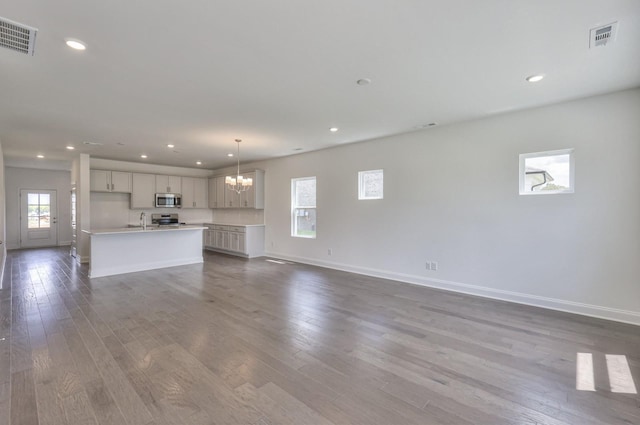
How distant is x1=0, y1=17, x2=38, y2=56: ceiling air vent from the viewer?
2.12 m

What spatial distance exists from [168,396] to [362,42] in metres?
3.07

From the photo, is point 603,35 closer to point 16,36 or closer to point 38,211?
point 16,36

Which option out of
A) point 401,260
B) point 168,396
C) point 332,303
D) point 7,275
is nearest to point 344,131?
point 401,260

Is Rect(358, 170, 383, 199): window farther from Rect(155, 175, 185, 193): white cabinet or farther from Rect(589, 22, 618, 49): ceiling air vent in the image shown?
Rect(155, 175, 185, 193): white cabinet

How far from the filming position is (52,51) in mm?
2467

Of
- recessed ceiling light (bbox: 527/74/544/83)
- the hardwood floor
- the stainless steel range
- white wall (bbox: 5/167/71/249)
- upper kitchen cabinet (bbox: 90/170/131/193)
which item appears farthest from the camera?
white wall (bbox: 5/167/71/249)

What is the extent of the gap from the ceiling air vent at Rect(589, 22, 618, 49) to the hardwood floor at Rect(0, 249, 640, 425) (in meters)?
2.71

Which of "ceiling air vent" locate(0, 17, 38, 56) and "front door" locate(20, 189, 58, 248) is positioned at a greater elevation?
"ceiling air vent" locate(0, 17, 38, 56)

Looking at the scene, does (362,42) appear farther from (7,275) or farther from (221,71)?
(7,275)

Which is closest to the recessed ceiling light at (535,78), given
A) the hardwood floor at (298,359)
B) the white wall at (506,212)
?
the white wall at (506,212)

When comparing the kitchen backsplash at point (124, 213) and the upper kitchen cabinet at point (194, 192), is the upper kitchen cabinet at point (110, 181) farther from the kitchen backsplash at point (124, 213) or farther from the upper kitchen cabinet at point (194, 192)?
the upper kitchen cabinet at point (194, 192)

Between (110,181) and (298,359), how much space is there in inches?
302

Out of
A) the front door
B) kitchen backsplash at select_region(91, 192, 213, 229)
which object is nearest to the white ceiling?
kitchen backsplash at select_region(91, 192, 213, 229)

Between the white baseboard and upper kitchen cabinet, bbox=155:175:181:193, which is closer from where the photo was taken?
the white baseboard
